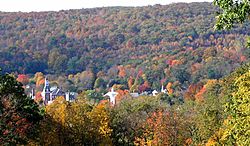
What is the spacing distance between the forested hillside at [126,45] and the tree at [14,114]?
90.0 meters

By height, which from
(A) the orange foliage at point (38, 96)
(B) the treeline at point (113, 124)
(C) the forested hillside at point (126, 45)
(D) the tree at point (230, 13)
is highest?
(D) the tree at point (230, 13)

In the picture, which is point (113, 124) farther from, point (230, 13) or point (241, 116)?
point (230, 13)

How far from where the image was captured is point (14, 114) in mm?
25656

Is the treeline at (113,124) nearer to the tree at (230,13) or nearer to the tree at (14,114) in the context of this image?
the tree at (14,114)

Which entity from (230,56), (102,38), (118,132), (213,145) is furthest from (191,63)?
(213,145)

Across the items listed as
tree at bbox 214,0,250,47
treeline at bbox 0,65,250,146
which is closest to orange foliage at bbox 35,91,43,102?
treeline at bbox 0,65,250,146

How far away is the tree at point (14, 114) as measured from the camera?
23.9m

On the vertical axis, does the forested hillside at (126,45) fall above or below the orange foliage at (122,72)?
above

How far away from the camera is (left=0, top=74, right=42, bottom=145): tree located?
23922 millimetres

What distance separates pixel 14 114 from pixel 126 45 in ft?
474

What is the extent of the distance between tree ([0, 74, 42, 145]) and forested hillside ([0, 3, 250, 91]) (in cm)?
9003

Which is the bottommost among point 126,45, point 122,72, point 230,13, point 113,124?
point 122,72

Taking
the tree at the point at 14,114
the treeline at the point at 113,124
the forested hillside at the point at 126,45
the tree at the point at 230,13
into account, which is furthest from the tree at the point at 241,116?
the forested hillside at the point at 126,45

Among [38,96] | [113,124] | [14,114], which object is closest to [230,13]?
[14,114]
